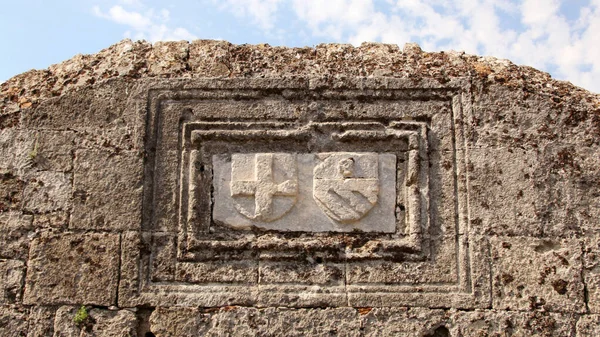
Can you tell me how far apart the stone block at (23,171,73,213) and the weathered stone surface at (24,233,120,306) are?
7.6 inches

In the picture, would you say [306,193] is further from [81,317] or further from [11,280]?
[11,280]

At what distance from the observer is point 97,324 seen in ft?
12.7

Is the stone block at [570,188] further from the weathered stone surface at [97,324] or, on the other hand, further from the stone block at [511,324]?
the weathered stone surface at [97,324]

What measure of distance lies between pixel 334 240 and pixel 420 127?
0.93 meters

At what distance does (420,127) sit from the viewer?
4.16m

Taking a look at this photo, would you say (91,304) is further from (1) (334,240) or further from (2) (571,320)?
(2) (571,320)

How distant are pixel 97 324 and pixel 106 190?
0.83 m

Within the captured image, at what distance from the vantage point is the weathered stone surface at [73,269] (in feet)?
12.8

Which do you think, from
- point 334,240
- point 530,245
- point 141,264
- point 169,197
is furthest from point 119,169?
point 530,245

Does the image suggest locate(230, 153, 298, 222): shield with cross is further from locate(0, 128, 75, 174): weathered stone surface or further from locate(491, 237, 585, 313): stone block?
locate(491, 237, 585, 313): stone block

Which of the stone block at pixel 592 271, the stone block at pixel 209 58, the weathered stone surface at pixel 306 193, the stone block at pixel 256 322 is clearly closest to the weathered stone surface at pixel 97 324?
the stone block at pixel 256 322

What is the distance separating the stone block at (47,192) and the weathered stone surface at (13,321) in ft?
2.03

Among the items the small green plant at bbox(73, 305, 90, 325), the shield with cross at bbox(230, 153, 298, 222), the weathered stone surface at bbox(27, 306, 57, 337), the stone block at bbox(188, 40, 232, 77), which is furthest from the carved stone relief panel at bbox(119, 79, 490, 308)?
the weathered stone surface at bbox(27, 306, 57, 337)

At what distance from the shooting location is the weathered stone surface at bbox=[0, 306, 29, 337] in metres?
3.88
